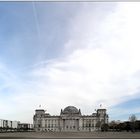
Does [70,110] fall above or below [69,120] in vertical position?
above

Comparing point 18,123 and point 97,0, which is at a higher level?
point 97,0

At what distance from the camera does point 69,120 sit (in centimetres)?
4366

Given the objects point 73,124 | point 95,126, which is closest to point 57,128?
point 73,124

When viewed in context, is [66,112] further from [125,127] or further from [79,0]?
[79,0]

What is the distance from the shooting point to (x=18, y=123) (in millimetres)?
34344

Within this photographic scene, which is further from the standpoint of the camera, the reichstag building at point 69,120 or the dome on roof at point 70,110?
the dome on roof at point 70,110

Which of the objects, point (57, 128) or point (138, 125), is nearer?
point (138, 125)

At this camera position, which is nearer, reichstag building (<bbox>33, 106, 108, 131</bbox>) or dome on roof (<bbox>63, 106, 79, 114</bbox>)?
reichstag building (<bbox>33, 106, 108, 131</bbox>)

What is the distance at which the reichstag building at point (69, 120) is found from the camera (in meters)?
43.0

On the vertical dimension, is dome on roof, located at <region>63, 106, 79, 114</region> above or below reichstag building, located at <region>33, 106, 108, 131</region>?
above

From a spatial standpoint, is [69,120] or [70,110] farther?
[69,120]

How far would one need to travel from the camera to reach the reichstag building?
141 feet

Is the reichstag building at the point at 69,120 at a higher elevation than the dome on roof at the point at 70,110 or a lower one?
lower

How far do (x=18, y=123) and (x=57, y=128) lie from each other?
9.72m
